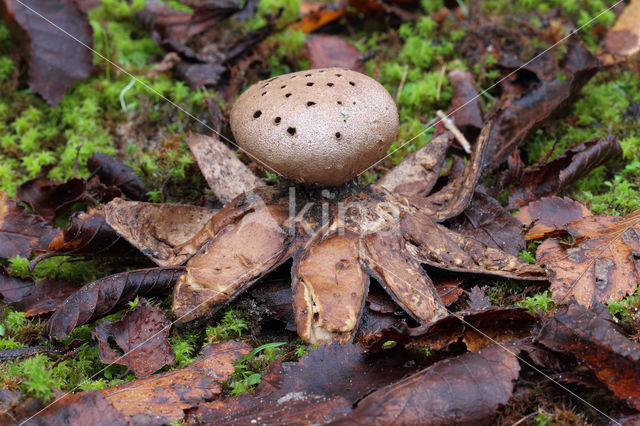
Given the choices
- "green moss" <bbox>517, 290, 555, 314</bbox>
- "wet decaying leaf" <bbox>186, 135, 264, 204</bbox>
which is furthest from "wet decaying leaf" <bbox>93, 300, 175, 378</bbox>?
"green moss" <bbox>517, 290, 555, 314</bbox>

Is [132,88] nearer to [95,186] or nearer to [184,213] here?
[95,186]

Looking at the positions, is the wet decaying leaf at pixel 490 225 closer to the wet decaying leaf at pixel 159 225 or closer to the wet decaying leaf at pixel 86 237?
the wet decaying leaf at pixel 159 225

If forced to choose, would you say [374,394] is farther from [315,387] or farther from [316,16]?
[316,16]

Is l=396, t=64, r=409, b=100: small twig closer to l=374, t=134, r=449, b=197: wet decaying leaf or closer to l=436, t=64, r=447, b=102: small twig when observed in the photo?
l=436, t=64, r=447, b=102: small twig

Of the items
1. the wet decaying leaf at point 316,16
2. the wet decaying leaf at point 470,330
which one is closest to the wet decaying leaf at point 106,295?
the wet decaying leaf at point 470,330

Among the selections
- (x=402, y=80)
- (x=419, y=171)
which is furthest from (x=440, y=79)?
(x=419, y=171)
